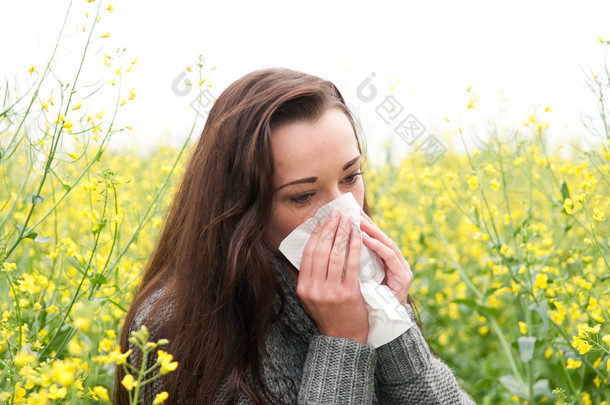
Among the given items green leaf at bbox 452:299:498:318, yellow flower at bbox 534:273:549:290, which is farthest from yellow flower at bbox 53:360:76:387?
green leaf at bbox 452:299:498:318

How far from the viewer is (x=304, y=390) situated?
1.38 metres

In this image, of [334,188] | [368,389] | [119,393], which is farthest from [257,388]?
[334,188]

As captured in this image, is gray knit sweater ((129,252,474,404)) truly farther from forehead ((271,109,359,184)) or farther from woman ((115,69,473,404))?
forehead ((271,109,359,184))

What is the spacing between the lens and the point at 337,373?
1387 mm

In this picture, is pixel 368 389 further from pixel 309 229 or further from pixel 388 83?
pixel 388 83

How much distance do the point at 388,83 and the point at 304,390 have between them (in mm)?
1645

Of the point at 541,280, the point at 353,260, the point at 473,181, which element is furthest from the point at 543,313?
the point at 353,260

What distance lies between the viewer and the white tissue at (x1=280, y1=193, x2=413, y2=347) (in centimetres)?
144

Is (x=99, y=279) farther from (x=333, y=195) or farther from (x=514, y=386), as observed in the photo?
(x=514, y=386)

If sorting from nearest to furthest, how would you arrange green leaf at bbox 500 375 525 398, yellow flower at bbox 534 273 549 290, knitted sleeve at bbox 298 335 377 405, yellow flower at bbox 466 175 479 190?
knitted sleeve at bbox 298 335 377 405, yellow flower at bbox 534 273 549 290, yellow flower at bbox 466 175 479 190, green leaf at bbox 500 375 525 398

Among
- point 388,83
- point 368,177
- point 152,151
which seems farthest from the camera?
point 152,151

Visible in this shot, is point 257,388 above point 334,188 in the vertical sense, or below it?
below

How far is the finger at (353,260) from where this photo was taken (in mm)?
1417

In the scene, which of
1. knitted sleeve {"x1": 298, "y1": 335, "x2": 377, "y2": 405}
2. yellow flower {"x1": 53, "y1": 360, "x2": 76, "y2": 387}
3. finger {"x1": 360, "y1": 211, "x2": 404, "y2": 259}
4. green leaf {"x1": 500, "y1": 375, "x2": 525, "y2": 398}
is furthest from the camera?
green leaf {"x1": 500, "y1": 375, "x2": 525, "y2": 398}
